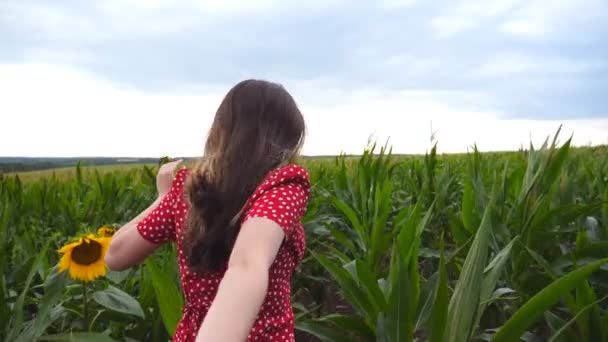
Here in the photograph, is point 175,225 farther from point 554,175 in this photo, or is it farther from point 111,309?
point 554,175

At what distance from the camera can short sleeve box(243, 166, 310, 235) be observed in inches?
43.3

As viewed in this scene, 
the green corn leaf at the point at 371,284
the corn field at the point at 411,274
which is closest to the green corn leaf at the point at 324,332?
the corn field at the point at 411,274

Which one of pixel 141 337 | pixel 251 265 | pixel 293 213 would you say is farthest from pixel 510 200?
pixel 251 265

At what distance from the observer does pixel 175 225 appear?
1.51 meters

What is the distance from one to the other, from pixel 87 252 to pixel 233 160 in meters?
0.61

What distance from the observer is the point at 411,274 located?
1.45 metres

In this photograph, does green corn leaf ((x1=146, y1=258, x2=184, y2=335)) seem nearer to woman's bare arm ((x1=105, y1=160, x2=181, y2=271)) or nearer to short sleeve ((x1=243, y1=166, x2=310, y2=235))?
woman's bare arm ((x1=105, y1=160, x2=181, y2=271))

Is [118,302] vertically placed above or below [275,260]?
below

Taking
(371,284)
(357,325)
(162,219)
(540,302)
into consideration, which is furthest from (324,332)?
(540,302)

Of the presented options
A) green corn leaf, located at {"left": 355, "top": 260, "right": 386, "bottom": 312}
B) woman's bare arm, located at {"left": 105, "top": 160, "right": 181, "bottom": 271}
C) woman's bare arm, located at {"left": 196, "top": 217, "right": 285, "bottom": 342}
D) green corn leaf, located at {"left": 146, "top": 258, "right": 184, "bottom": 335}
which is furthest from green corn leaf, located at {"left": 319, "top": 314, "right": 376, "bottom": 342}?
woman's bare arm, located at {"left": 196, "top": 217, "right": 285, "bottom": 342}

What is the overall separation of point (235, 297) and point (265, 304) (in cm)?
50

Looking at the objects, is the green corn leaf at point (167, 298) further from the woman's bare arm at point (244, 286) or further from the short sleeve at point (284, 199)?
the woman's bare arm at point (244, 286)

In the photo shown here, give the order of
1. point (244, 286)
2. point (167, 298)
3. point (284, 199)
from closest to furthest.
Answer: point (244, 286) → point (284, 199) → point (167, 298)

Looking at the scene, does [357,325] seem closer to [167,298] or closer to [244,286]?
[167,298]
